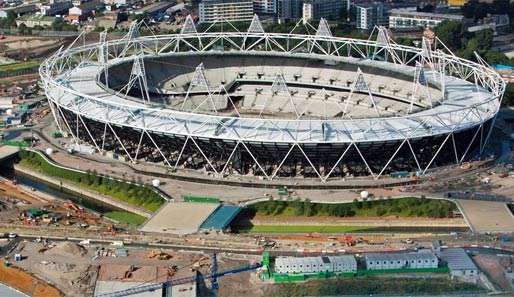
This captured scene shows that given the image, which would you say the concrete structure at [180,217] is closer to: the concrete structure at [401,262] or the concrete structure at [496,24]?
the concrete structure at [401,262]

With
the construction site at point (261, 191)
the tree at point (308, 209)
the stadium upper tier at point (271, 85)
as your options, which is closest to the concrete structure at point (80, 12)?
the stadium upper tier at point (271, 85)

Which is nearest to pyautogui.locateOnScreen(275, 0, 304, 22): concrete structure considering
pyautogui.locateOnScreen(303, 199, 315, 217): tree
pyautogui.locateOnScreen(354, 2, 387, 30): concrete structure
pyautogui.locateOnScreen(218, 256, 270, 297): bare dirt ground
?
pyautogui.locateOnScreen(354, 2, 387, 30): concrete structure

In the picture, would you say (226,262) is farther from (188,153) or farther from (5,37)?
(5,37)

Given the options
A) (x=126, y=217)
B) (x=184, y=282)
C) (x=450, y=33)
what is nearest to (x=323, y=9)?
(x=450, y=33)

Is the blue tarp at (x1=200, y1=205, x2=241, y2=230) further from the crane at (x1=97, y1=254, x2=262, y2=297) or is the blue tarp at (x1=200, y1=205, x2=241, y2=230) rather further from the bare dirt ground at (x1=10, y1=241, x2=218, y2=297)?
the crane at (x1=97, y1=254, x2=262, y2=297)

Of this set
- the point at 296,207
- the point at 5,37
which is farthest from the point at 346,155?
the point at 5,37

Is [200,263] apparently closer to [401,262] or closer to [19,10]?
[401,262]

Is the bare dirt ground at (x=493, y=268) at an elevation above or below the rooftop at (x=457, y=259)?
below
